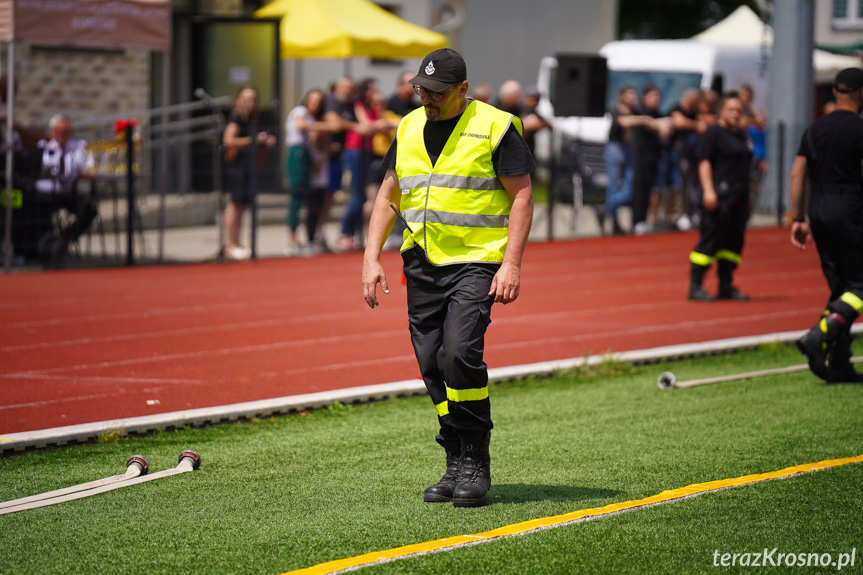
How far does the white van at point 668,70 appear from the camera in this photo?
25.5m

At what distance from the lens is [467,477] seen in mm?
5562

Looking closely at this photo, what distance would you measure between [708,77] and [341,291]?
47.3ft

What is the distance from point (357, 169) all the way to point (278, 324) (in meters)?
6.44

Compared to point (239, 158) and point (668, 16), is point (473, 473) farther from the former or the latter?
point (668, 16)

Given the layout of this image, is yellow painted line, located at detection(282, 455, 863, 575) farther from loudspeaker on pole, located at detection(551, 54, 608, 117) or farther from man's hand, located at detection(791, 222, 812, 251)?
loudspeaker on pole, located at detection(551, 54, 608, 117)

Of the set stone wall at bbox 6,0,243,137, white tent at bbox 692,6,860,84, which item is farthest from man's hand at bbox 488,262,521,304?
white tent at bbox 692,6,860,84

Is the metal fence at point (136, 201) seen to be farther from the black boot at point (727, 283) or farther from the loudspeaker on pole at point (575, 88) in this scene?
the black boot at point (727, 283)

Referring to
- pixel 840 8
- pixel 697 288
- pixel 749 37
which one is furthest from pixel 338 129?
pixel 840 8

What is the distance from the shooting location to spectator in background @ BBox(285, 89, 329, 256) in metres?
16.7

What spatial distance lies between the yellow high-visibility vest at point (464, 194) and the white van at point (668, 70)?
19609 millimetres

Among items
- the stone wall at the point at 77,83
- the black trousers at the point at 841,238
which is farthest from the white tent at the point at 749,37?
the black trousers at the point at 841,238

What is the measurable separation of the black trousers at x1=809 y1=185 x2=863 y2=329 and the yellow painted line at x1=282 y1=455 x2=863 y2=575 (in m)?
2.22

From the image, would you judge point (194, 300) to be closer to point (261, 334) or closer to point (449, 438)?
point (261, 334)

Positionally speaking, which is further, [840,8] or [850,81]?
[840,8]
